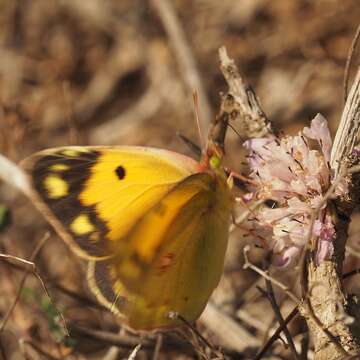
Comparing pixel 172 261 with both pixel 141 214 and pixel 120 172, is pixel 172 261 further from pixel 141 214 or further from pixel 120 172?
pixel 120 172

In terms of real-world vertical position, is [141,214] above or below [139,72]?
below

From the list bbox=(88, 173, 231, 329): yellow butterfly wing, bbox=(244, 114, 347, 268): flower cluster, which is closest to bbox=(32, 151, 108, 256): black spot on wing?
bbox=(88, 173, 231, 329): yellow butterfly wing

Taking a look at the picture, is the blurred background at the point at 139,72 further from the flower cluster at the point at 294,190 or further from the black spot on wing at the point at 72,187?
the flower cluster at the point at 294,190

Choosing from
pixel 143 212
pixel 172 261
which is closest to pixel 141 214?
pixel 143 212

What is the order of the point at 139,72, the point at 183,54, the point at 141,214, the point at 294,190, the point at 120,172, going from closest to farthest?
the point at 294,190
the point at 141,214
the point at 120,172
the point at 183,54
the point at 139,72

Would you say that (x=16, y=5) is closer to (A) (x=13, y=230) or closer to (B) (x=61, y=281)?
(A) (x=13, y=230)

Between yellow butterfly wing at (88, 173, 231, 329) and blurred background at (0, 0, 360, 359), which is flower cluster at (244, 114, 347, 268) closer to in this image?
yellow butterfly wing at (88, 173, 231, 329)
